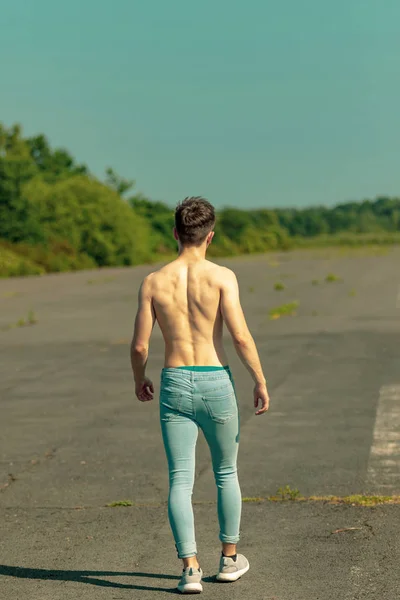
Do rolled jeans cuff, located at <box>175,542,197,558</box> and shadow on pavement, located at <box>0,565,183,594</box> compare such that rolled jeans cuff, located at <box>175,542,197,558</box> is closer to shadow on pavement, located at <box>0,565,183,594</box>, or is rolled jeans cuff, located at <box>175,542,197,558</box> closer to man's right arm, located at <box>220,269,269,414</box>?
shadow on pavement, located at <box>0,565,183,594</box>

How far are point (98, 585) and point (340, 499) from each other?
2.51 m

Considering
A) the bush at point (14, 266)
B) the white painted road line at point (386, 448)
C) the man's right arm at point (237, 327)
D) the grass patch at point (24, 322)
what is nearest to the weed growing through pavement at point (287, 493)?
the white painted road line at point (386, 448)

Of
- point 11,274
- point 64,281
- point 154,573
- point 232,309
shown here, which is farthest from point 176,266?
point 11,274

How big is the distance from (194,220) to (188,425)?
1.03 meters

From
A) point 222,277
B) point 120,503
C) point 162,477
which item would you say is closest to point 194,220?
point 222,277

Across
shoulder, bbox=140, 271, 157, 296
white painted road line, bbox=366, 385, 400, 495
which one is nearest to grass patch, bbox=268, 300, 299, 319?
white painted road line, bbox=366, 385, 400, 495

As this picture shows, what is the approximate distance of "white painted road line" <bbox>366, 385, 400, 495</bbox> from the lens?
8.31 metres

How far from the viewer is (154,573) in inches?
A: 235

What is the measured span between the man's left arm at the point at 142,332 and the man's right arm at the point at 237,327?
371mm

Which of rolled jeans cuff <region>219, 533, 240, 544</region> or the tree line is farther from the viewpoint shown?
the tree line

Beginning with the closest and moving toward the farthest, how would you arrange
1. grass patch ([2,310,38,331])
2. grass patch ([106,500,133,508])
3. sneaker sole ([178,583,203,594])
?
sneaker sole ([178,583,203,594])
grass patch ([106,500,133,508])
grass patch ([2,310,38,331])

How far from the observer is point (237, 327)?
220 inches

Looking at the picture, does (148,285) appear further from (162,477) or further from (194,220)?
(162,477)

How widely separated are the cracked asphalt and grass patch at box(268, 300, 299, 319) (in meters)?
4.93
